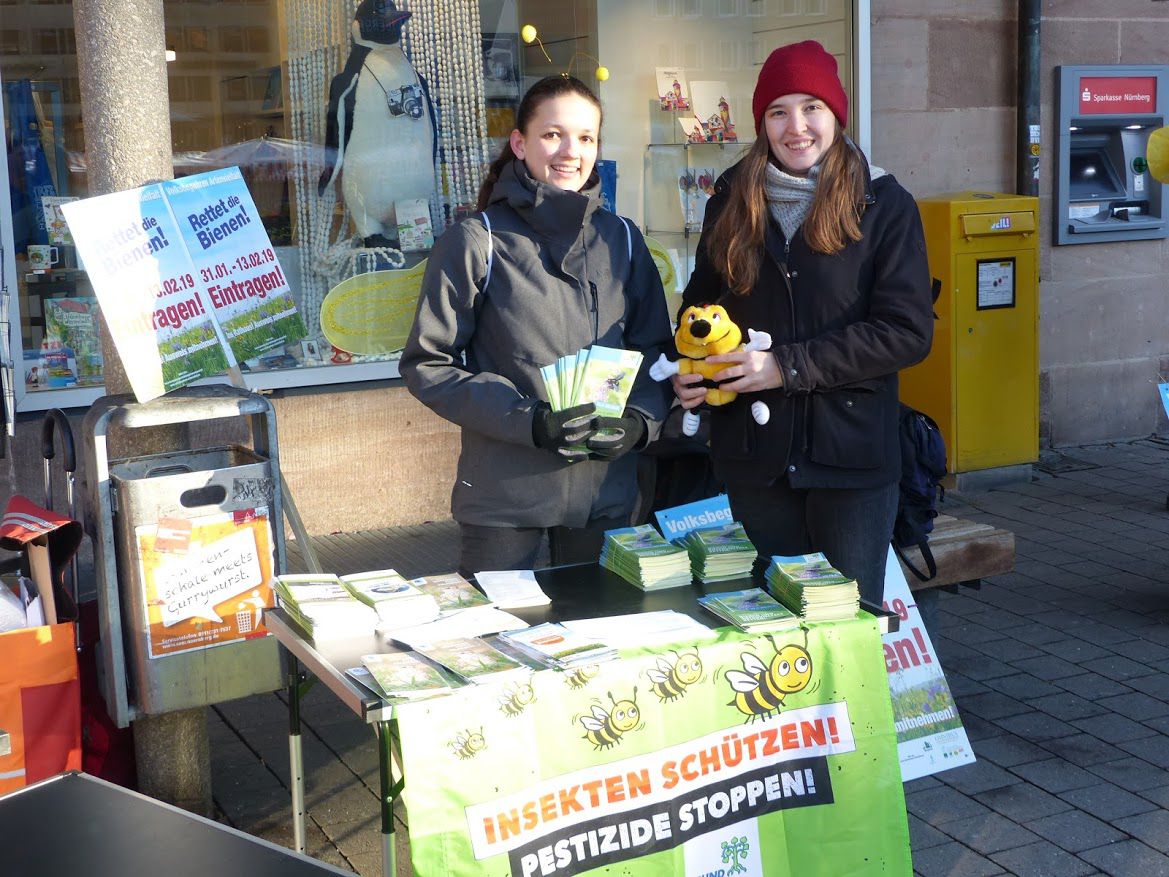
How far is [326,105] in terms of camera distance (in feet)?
21.7

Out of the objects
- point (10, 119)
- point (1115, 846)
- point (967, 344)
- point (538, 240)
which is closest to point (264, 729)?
point (538, 240)

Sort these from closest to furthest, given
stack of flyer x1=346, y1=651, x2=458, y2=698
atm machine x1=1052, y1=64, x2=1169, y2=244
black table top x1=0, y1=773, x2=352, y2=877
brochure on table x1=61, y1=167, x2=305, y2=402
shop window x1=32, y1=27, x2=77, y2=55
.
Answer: black table top x1=0, y1=773, x2=352, y2=877, stack of flyer x1=346, y1=651, x2=458, y2=698, brochure on table x1=61, y1=167, x2=305, y2=402, shop window x1=32, y1=27, x2=77, y2=55, atm machine x1=1052, y1=64, x2=1169, y2=244

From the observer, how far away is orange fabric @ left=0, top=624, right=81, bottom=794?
3311 mm

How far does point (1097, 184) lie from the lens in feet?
27.7

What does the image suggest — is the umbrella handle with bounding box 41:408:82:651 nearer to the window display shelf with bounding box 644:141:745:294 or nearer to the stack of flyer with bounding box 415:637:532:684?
the stack of flyer with bounding box 415:637:532:684

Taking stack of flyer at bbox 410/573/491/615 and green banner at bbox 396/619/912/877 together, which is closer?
green banner at bbox 396/619/912/877

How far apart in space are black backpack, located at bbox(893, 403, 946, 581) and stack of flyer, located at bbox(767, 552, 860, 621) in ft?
3.04

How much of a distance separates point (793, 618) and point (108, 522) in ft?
5.84

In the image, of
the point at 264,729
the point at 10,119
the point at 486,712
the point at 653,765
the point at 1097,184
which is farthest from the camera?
the point at 1097,184

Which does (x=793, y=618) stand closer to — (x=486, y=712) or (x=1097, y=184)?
(x=486, y=712)

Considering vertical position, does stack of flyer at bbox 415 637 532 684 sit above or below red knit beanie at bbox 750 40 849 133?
below

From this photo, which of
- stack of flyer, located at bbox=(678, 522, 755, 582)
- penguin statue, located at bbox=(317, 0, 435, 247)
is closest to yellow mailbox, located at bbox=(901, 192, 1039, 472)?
penguin statue, located at bbox=(317, 0, 435, 247)

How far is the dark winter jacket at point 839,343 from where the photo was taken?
3223 millimetres

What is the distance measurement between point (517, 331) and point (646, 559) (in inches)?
26.4
